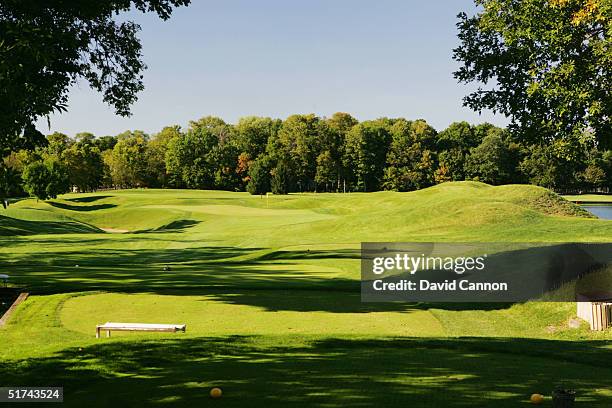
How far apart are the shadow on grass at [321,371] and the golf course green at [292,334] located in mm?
34

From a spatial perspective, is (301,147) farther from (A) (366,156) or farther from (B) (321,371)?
(B) (321,371)

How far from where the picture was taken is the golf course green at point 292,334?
749cm

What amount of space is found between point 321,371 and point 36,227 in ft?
181

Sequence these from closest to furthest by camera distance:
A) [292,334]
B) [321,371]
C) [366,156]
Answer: [321,371] → [292,334] → [366,156]

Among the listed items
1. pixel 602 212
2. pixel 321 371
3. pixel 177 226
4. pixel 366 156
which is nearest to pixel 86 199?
pixel 177 226

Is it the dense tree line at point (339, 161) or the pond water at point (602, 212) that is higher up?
the dense tree line at point (339, 161)

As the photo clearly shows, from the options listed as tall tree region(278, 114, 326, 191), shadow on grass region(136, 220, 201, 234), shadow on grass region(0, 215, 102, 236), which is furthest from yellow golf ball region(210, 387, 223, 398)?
tall tree region(278, 114, 326, 191)

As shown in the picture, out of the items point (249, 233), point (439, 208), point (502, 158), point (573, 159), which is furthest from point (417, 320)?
point (502, 158)

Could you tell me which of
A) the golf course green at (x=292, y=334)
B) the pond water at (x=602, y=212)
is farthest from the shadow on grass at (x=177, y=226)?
the pond water at (x=602, y=212)

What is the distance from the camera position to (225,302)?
18.3 meters

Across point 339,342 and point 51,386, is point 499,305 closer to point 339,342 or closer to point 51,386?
point 339,342

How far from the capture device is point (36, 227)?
187ft

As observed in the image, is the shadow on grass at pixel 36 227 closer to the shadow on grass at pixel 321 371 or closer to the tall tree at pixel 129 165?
the shadow on grass at pixel 321 371

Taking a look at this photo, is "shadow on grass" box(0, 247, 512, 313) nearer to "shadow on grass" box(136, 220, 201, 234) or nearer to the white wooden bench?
the white wooden bench
